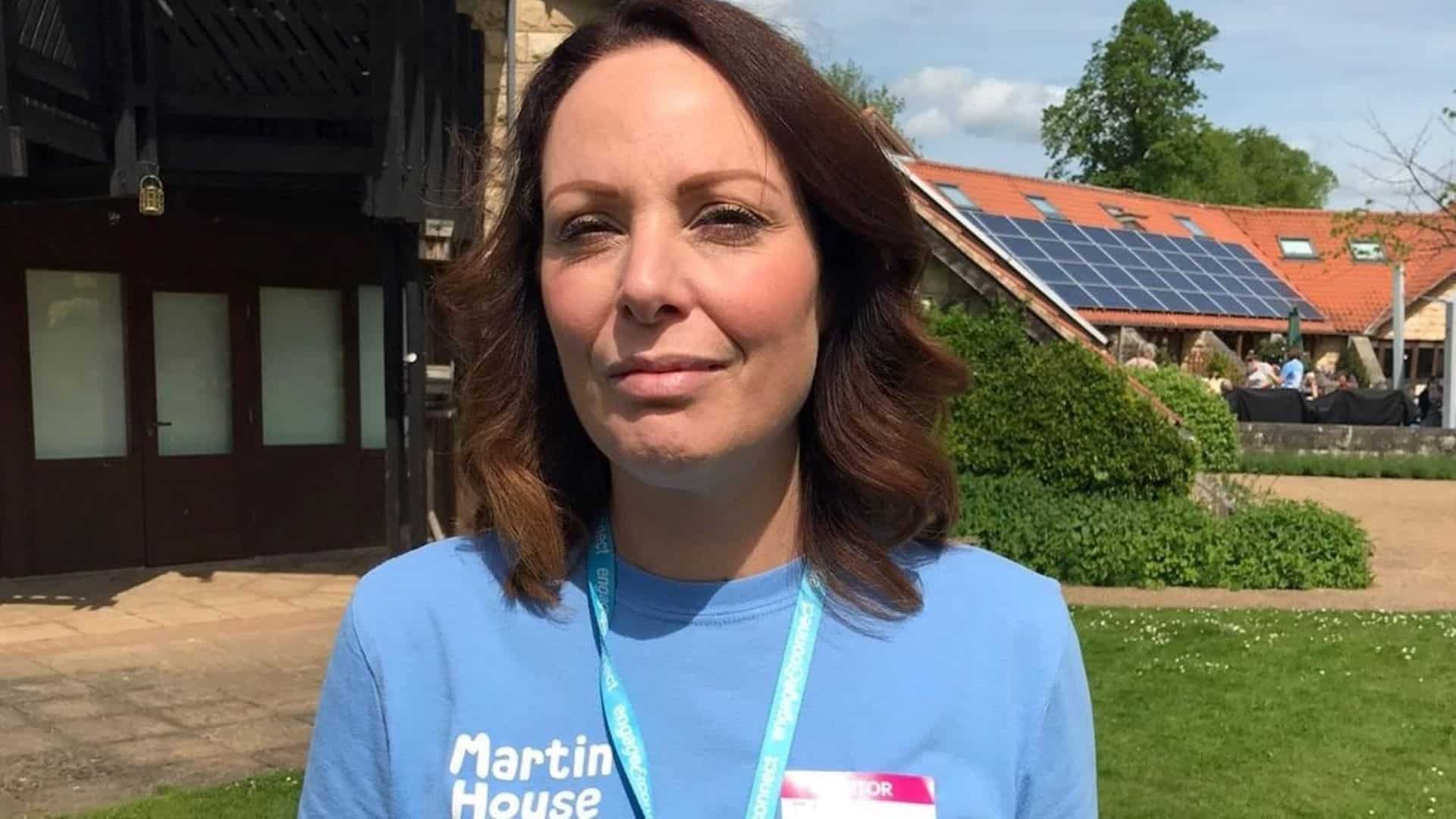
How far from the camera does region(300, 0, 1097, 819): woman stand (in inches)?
53.3

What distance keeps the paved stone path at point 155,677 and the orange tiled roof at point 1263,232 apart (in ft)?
71.6

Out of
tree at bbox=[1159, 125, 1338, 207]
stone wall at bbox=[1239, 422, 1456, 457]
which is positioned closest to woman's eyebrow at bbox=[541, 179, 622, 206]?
stone wall at bbox=[1239, 422, 1456, 457]

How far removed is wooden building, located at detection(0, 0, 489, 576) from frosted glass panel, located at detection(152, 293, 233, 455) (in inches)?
0.7

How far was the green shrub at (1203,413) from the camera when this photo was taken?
11.9m

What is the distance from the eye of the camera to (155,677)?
22.4ft

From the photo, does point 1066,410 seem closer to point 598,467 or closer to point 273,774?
point 273,774

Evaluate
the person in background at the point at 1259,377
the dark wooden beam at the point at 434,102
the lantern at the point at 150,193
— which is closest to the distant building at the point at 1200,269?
the person in background at the point at 1259,377

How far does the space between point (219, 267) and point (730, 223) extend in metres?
10.3

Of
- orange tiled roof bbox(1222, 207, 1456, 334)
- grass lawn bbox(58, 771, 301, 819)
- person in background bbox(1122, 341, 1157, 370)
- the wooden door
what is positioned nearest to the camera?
grass lawn bbox(58, 771, 301, 819)

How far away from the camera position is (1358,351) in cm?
3434

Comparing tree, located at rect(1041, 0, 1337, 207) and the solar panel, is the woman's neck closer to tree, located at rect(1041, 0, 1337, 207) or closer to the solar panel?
the solar panel

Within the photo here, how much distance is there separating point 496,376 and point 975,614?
0.71m

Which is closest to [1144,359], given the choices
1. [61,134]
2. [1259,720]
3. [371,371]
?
[371,371]

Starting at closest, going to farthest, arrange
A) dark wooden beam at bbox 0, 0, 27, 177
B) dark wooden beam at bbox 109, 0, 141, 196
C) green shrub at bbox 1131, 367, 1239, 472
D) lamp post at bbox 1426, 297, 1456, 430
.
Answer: dark wooden beam at bbox 0, 0, 27, 177 → dark wooden beam at bbox 109, 0, 141, 196 → green shrub at bbox 1131, 367, 1239, 472 → lamp post at bbox 1426, 297, 1456, 430
